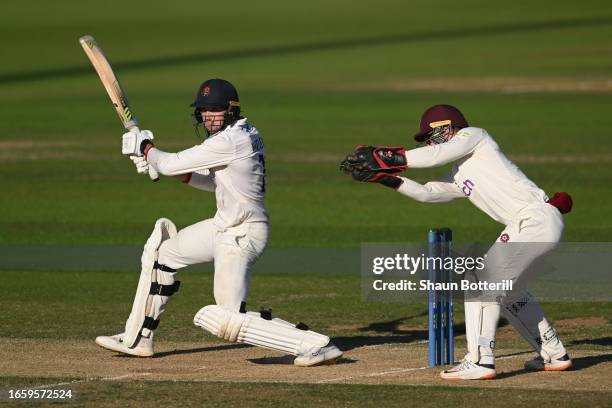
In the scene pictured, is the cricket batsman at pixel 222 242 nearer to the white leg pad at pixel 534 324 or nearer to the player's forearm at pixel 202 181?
the player's forearm at pixel 202 181

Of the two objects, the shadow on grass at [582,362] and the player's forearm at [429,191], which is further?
the player's forearm at [429,191]

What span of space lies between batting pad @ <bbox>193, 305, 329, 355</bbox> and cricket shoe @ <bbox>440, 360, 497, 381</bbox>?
94 cm

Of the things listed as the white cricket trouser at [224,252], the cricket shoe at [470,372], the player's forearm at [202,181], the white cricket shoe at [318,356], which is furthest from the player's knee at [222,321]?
the cricket shoe at [470,372]

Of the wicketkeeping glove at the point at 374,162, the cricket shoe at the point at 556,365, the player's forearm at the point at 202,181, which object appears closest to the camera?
the wicketkeeping glove at the point at 374,162

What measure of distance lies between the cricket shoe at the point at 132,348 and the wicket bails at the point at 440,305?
2085 mm

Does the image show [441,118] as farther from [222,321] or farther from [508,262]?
[222,321]

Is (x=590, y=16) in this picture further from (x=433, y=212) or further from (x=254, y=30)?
(x=433, y=212)

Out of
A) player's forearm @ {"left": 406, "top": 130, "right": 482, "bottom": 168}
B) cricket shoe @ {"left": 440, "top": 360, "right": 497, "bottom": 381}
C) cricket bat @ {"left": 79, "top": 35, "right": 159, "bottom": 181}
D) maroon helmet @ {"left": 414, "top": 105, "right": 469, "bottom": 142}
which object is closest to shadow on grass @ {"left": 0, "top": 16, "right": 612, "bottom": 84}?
cricket bat @ {"left": 79, "top": 35, "right": 159, "bottom": 181}

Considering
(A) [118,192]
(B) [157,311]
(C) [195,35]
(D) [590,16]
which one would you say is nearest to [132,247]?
(A) [118,192]

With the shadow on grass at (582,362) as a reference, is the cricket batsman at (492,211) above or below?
above

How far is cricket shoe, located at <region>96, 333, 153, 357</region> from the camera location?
9.75 m

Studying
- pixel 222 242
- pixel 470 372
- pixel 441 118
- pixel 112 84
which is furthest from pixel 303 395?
pixel 112 84

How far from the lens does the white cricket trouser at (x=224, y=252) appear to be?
9320 mm

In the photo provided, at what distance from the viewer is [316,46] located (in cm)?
5191
